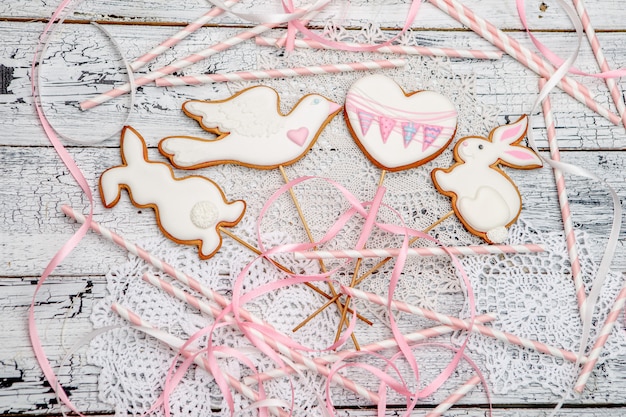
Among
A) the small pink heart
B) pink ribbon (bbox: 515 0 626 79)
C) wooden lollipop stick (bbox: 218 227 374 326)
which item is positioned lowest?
wooden lollipop stick (bbox: 218 227 374 326)

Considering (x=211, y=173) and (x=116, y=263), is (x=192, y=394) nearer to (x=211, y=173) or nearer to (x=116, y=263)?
(x=116, y=263)

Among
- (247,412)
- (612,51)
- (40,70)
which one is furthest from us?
(612,51)


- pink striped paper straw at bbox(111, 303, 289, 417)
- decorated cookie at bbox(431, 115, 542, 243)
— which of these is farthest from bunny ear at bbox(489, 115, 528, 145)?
pink striped paper straw at bbox(111, 303, 289, 417)

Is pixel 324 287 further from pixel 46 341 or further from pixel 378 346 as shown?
pixel 46 341

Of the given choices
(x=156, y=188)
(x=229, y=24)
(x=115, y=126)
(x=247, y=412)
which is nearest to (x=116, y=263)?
(x=156, y=188)

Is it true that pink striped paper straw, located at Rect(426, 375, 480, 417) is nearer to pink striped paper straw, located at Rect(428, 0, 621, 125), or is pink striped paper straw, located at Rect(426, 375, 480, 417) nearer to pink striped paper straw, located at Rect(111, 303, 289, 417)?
pink striped paper straw, located at Rect(111, 303, 289, 417)

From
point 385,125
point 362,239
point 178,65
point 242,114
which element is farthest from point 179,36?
point 362,239

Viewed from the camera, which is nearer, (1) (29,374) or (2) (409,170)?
(1) (29,374)

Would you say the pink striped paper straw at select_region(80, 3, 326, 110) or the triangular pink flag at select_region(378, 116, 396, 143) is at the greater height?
the pink striped paper straw at select_region(80, 3, 326, 110)

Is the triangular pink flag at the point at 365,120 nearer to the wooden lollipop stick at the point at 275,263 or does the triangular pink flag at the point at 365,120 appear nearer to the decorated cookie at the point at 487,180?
the decorated cookie at the point at 487,180
